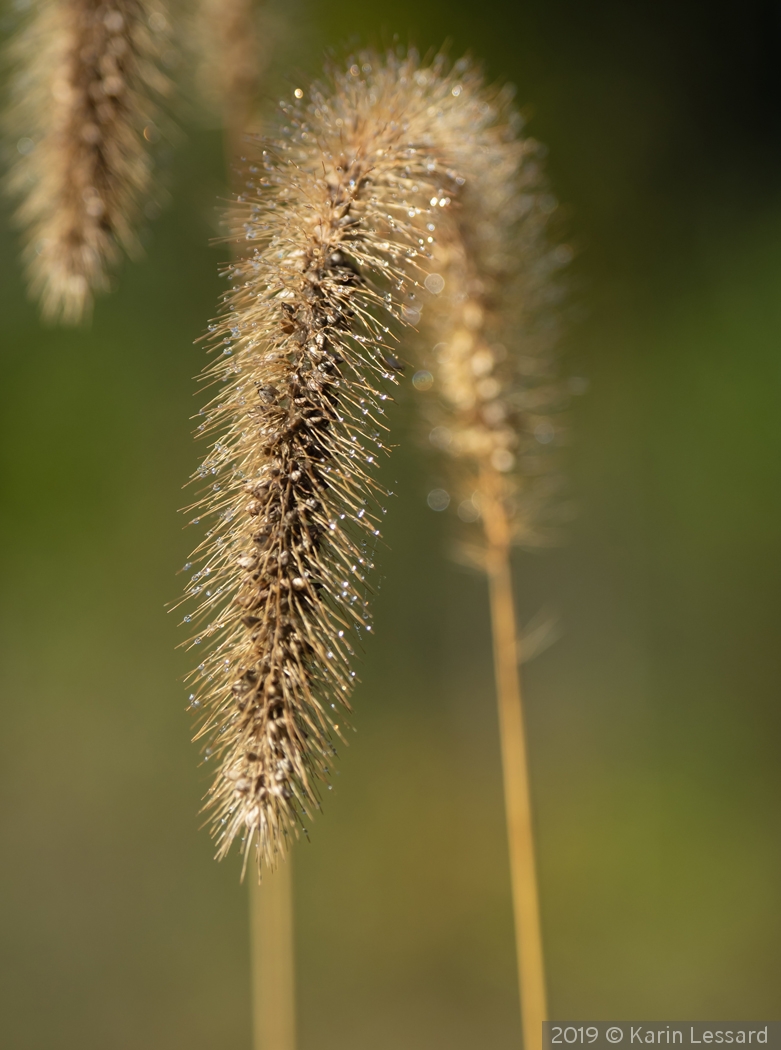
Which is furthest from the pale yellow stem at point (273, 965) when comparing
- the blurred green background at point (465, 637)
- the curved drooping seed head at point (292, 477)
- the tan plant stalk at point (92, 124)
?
the tan plant stalk at point (92, 124)

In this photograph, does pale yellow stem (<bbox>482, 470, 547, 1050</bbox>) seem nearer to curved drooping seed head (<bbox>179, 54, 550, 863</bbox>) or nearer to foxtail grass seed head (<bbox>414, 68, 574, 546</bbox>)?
foxtail grass seed head (<bbox>414, 68, 574, 546</bbox>)

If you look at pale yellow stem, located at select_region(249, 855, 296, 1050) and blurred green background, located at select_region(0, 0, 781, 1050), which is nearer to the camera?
pale yellow stem, located at select_region(249, 855, 296, 1050)

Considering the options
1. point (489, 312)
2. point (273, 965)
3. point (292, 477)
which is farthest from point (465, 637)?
point (292, 477)

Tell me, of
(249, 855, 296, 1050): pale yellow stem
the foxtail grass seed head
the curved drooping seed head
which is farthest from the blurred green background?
the curved drooping seed head

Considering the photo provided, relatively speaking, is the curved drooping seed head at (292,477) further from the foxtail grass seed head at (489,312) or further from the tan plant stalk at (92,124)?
the tan plant stalk at (92,124)

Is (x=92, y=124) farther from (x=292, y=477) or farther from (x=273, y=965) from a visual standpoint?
(x=273, y=965)
